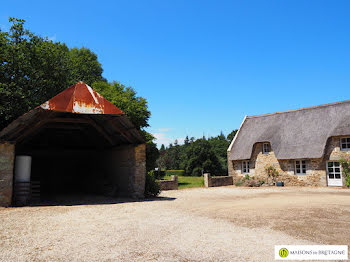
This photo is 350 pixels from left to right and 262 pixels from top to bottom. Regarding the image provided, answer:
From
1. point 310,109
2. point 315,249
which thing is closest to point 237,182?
point 310,109

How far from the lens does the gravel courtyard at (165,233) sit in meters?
4.55

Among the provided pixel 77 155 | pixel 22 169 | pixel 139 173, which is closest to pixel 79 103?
pixel 22 169

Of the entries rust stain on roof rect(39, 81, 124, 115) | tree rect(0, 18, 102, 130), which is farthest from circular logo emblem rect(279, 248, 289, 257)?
tree rect(0, 18, 102, 130)

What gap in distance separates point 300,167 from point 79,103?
1775cm

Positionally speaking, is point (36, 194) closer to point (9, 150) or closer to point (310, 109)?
point (9, 150)

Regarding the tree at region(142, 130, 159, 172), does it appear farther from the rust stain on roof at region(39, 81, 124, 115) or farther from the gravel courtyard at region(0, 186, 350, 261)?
the gravel courtyard at region(0, 186, 350, 261)

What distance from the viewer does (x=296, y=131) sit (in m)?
22.5

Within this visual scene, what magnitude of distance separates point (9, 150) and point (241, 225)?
342 inches

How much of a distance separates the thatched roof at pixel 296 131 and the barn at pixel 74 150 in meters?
13.1

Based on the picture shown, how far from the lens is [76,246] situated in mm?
4996

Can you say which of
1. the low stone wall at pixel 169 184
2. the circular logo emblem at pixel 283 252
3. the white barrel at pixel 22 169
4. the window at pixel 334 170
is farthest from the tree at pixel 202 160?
the circular logo emblem at pixel 283 252

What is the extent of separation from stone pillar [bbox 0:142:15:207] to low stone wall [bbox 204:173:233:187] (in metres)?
15.8

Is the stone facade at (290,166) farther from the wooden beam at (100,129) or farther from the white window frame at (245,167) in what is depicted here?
the wooden beam at (100,129)

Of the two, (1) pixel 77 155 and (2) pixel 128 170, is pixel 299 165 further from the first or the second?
(1) pixel 77 155
